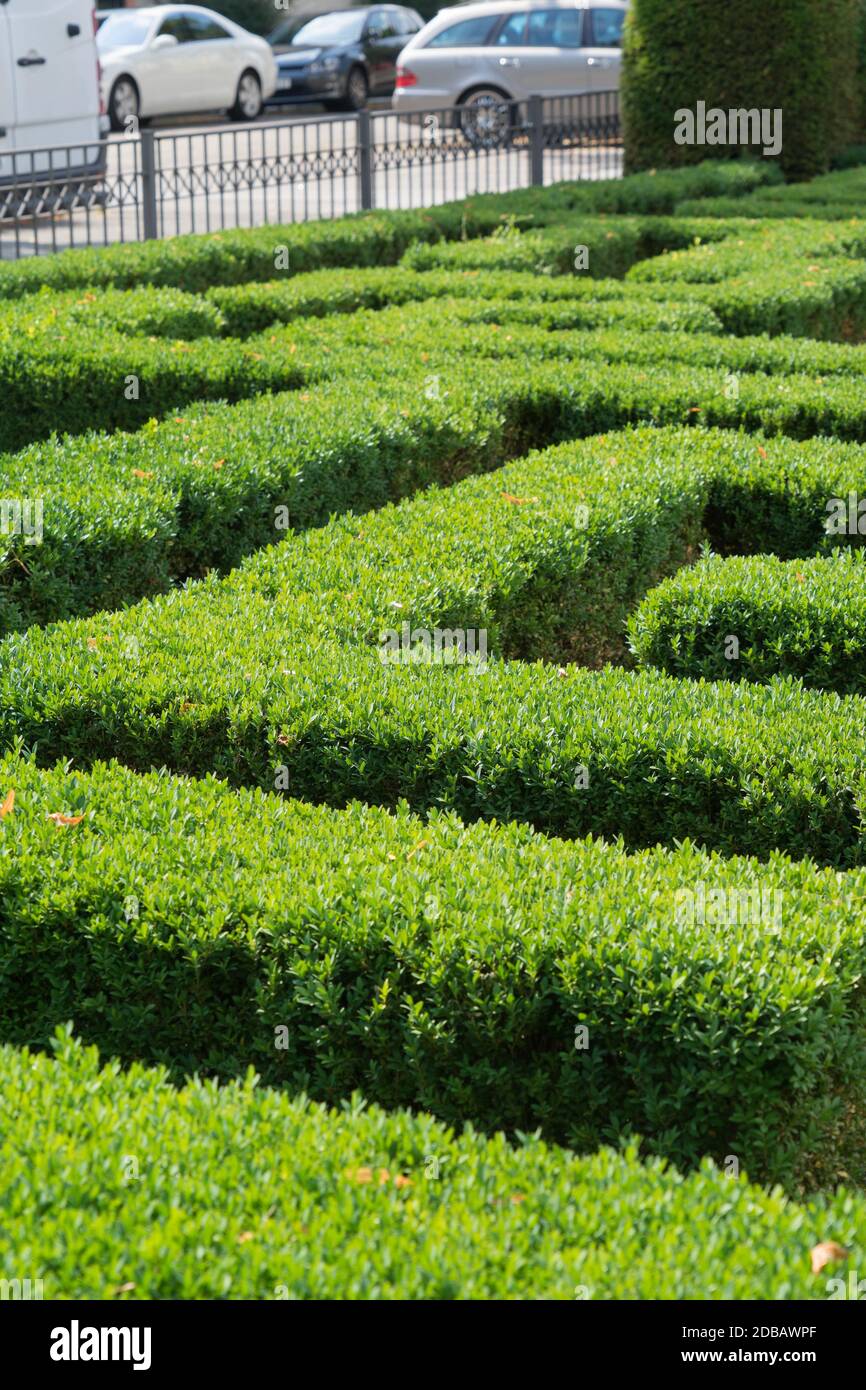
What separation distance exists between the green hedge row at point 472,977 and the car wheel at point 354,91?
32.7 m

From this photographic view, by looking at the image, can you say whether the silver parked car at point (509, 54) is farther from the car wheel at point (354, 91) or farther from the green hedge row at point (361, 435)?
the green hedge row at point (361, 435)

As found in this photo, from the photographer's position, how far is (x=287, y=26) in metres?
41.1

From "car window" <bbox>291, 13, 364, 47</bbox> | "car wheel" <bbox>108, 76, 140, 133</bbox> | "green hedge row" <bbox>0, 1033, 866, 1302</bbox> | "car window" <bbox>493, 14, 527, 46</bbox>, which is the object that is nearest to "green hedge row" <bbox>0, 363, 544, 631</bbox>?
"green hedge row" <bbox>0, 1033, 866, 1302</bbox>

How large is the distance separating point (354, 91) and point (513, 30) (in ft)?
28.5

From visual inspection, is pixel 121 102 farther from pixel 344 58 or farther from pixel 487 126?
pixel 487 126

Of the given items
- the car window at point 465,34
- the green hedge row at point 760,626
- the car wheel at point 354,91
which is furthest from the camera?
the car wheel at point 354,91

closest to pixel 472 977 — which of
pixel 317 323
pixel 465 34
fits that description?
pixel 317 323

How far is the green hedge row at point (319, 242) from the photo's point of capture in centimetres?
Result: 1127

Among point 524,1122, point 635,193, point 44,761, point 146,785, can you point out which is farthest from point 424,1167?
point 635,193

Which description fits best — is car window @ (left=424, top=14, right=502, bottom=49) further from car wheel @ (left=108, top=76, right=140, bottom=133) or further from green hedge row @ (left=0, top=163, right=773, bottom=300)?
green hedge row @ (left=0, top=163, right=773, bottom=300)

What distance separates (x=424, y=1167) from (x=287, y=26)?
42.7m

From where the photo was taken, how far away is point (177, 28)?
2788 centimetres

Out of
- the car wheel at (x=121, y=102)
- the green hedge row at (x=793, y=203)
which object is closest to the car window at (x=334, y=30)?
the car wheel at (x=121, y=102)

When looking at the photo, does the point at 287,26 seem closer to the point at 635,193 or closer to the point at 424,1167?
the point at 635,193
